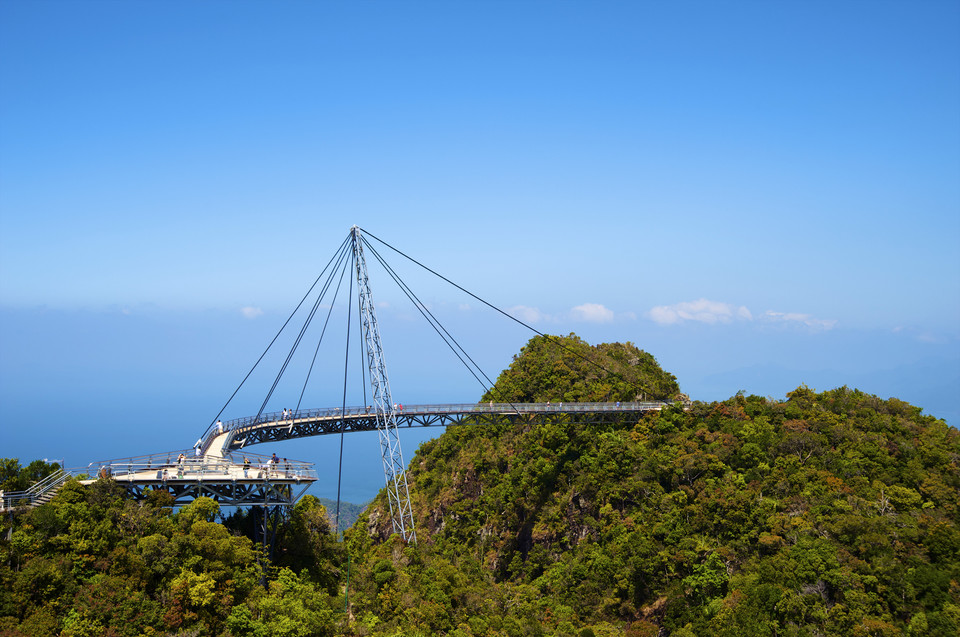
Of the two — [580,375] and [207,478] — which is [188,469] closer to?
[207,478]

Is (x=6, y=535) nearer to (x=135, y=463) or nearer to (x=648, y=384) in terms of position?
(x=135, y=463)

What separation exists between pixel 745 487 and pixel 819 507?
→ 5.53m

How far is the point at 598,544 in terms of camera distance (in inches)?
2115

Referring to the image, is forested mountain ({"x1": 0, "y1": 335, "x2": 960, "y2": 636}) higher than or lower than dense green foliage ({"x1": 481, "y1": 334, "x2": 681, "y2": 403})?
lower

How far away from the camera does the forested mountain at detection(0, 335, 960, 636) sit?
29016 mm

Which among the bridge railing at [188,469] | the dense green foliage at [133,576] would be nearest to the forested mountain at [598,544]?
the dense green foliage at [133,576]

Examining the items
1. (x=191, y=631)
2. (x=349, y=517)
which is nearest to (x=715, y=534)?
(x=191, y=631)

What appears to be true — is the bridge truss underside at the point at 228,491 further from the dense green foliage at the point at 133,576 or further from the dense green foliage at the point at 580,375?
the dense green foliage at the point at 580,375

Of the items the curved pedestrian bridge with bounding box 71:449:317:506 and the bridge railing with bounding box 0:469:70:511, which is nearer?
the bridge railing with bounding box 0:469:70:511

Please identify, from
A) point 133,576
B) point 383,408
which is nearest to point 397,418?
point 383,408

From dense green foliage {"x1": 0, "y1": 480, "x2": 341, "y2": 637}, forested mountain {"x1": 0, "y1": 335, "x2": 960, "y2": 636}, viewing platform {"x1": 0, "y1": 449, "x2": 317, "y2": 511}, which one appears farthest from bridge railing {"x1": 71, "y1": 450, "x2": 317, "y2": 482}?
forested mountain {"x1": 0, "y1": 335, "x2": 960, "y2": 636}

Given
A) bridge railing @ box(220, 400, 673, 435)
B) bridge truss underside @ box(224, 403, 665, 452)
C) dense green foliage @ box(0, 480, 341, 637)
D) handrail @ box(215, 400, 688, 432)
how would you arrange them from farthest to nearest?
1. handrail @ box(215, 400, 688, 432)
2. bridge railing @ box(220, 400, 673, 435)
3. bridge truss underside @ box(224, 403, 665, 452)
4. dense green foliage @ box(0, 480, 341, 637)

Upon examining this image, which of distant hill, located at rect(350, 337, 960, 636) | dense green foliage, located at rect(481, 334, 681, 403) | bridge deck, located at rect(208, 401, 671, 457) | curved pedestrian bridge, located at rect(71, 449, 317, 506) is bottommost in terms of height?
distant hill, located at rect(350, 337, 960, 636)

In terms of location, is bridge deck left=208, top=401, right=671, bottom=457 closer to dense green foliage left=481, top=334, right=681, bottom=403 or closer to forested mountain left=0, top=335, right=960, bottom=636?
forested mountain left=0, top=335, right=960, bottom=636
